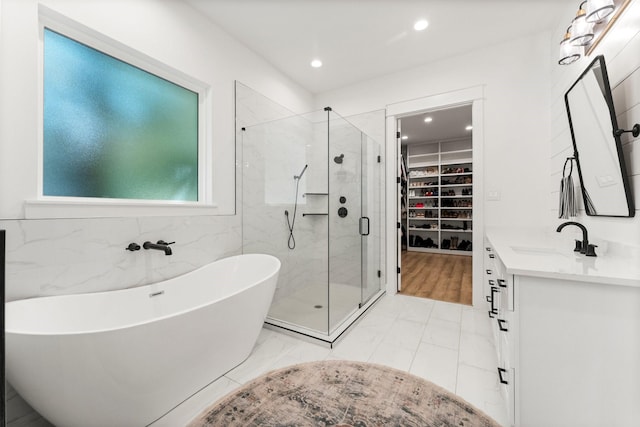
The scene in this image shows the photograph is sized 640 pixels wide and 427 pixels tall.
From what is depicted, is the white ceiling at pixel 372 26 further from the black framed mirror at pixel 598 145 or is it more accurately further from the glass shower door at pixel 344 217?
the black framed mirror at pixel 598 145

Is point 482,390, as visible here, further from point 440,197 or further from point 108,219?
point 440,197

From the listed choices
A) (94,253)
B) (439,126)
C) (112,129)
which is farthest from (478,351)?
(439,126)

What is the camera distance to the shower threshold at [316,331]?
2098mm

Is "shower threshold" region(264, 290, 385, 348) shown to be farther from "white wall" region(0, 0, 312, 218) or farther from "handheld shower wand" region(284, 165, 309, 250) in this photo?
"white wall" region(0, 0, 312, 218)

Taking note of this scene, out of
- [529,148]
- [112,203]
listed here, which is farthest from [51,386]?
[529,148]

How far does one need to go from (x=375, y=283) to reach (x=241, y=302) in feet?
6.81

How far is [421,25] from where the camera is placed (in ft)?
7.95

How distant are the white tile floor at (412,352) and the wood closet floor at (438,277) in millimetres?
483

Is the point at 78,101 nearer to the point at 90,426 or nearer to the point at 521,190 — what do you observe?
the point at 90,426

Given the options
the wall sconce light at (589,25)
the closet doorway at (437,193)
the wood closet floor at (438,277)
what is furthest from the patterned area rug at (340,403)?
the closet doorway at (437,193)

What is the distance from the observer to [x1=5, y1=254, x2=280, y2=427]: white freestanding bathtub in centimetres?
104

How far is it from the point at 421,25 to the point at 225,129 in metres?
2.13

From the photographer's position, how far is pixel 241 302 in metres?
1.61

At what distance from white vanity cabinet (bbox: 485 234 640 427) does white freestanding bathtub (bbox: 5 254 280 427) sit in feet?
4.82
